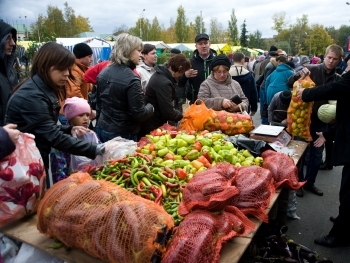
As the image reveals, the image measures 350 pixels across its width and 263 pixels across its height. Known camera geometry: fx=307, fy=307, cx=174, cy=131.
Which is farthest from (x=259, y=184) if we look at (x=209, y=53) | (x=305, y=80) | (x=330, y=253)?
(x=209, y=53)

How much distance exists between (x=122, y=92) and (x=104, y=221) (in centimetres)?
192

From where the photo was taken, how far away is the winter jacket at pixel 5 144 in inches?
69.3

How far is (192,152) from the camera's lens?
9.42 feet

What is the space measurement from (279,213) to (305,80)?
163 centimetres

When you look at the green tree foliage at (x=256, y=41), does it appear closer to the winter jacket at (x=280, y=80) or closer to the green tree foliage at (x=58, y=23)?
the green tree foliage at (x=58, y=23)

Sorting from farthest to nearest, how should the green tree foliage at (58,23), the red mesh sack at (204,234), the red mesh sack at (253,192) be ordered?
the green tree foliage at (58,23) → the red mesh sack at (253,192) → the red mesh sack at (204,234)

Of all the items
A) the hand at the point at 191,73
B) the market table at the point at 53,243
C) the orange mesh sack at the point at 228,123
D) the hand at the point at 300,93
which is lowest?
the market table at the point at 53,243

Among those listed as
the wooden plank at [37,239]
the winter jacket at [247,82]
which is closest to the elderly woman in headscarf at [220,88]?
the winter jacket at [247,82]

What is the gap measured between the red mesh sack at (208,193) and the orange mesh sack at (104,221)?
0.24 meters

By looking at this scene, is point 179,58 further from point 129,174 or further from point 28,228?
point 28,228

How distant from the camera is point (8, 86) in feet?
10.6

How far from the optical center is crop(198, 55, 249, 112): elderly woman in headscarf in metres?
4.14

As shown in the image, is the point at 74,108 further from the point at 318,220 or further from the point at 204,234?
the point at 318,220

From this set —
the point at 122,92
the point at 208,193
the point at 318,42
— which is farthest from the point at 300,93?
the point at 318,42
